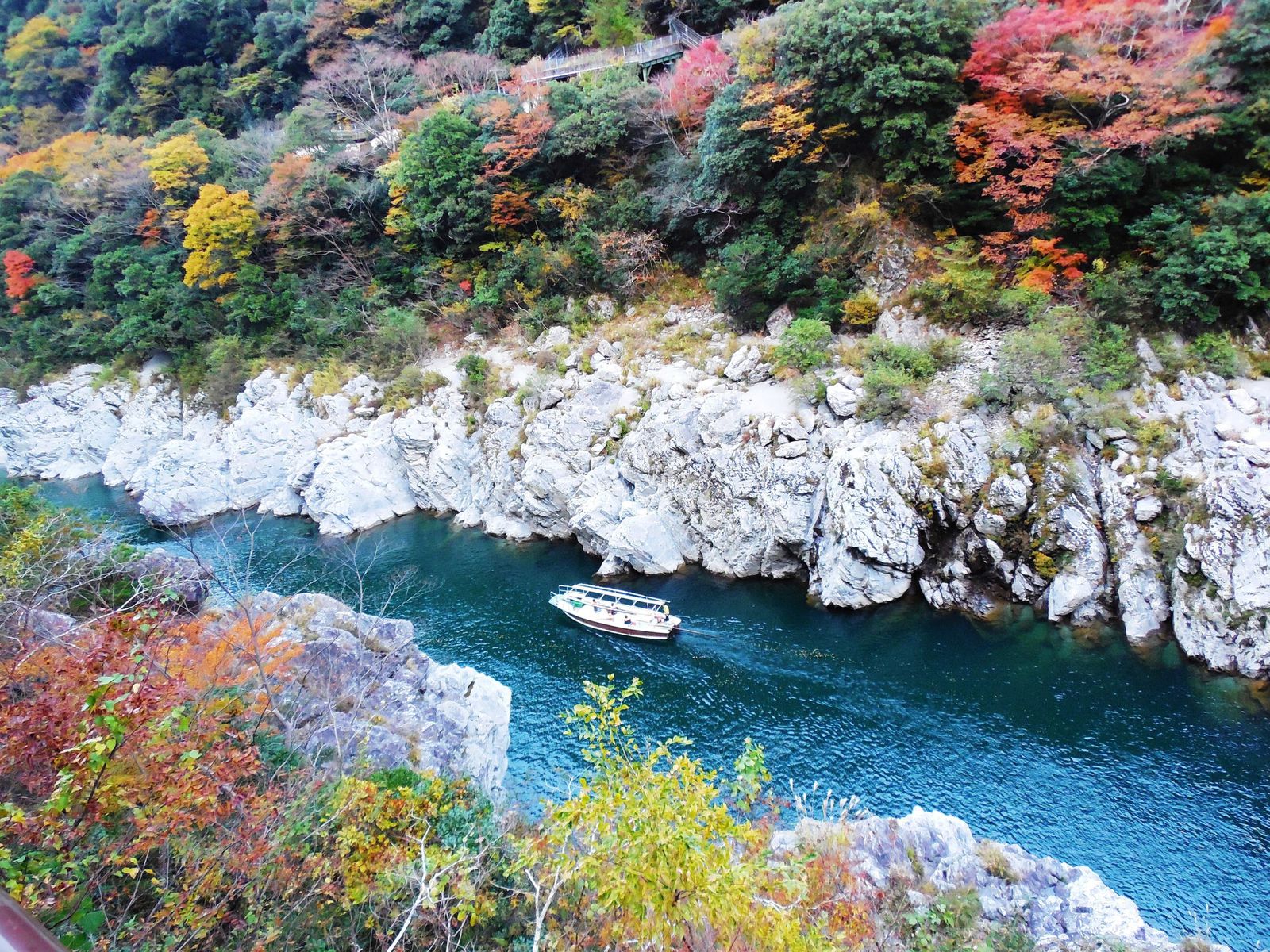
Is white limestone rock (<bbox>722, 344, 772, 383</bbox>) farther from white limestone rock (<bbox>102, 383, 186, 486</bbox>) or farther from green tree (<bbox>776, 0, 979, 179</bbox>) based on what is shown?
white limestone rock (<bbox>102, 383, 186, 486</bbox>)

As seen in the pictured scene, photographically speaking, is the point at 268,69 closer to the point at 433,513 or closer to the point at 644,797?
the point at 433,513

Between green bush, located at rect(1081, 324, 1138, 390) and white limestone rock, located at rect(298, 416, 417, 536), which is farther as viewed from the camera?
white limestone rock, located at rect(298, 416, 417, 536)

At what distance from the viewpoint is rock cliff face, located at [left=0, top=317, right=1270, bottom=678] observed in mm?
16781

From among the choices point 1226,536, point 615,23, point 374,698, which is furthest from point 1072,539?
point 615,23

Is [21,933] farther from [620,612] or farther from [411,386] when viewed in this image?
[411,386]

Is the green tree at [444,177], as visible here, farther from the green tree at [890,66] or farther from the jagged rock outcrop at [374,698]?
the jagged rock outcrop at [374,698]

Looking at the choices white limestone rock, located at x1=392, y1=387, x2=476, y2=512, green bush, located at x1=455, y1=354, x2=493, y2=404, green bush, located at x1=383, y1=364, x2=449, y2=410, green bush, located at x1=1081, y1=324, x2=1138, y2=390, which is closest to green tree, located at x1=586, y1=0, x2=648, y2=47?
green bush, located at x1=455, y1=354, x2=493, y2=404

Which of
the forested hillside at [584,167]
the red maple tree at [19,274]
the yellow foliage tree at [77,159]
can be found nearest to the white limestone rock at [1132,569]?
the forested hillside at [584,167]

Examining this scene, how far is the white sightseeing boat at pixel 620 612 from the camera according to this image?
66.5 ft

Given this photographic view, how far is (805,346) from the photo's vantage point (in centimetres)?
2316

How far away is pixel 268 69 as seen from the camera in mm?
44281

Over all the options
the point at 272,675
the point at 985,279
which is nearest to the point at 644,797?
the point at 272,675

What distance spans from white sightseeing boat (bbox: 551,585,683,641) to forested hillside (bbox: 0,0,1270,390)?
508 inches

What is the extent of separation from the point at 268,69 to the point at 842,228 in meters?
43.9
